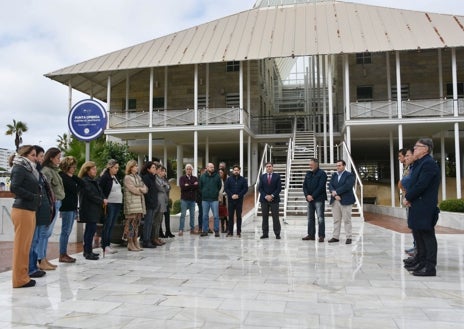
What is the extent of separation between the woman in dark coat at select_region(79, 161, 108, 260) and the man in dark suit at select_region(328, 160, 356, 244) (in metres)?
4.60

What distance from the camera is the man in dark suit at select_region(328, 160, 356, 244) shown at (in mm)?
8117

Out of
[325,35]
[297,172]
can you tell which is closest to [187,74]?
[325,35]

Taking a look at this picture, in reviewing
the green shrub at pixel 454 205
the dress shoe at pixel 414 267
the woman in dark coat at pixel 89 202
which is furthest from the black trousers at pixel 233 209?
the green shrub at pixel 454 205

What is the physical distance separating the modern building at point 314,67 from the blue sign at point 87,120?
39.7 ft

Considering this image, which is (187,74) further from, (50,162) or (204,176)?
(50,162)

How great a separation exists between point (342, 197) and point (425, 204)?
3.06 meters

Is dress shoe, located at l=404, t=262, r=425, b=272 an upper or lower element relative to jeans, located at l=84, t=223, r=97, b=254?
lower

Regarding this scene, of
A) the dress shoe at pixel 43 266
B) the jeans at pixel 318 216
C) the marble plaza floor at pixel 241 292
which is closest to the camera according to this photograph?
the marble plaza floor at pixel 241 292

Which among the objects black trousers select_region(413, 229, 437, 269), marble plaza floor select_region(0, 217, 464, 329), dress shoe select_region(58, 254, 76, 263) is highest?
black trousers select_region(413, 229, 437, 269)

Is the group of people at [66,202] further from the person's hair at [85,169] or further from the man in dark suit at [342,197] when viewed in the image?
the man in dark suit at [342,197]

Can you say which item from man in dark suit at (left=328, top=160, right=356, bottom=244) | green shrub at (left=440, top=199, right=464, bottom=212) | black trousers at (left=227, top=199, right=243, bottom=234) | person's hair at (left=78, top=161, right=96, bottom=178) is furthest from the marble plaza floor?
green shrub at (left=440, top=199, right=464, bottom=212)

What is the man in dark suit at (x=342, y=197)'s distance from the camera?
320 inches

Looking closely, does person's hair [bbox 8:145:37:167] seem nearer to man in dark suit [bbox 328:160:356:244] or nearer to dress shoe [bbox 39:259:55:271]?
dress shoe [bbox 39:259:55:271]

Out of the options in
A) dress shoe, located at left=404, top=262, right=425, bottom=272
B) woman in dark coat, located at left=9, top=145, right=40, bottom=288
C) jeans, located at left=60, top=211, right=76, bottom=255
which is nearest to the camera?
woman in dark coat, located at left=9, top=145, right=40, bottom=288
